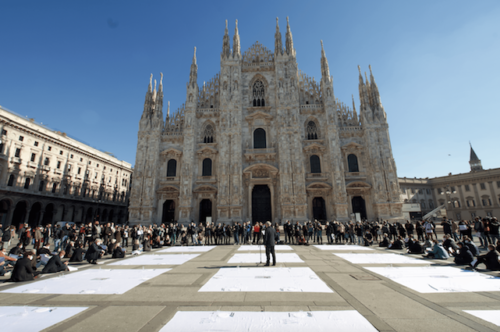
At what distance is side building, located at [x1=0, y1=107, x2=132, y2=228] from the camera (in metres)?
29.8

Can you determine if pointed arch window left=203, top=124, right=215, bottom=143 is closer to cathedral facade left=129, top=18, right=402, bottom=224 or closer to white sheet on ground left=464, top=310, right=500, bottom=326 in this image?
cathedral facade left=129, top=18, right=402, bottom=224

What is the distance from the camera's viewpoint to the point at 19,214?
32500mm

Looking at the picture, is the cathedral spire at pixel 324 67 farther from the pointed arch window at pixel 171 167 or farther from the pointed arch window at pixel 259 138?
the pointed arch window at pixel 171 167

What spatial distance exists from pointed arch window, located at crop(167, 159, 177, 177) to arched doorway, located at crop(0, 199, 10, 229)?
2031 centimetres

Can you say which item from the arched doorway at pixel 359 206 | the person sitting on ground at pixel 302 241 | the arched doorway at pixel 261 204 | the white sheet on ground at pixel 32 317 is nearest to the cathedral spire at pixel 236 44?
the arched doorway at pixel 261 204

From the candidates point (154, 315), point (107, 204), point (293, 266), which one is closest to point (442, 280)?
point (293, 266)

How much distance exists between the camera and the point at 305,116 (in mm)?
30594

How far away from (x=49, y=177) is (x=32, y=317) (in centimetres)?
4018

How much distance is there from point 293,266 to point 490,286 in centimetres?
539

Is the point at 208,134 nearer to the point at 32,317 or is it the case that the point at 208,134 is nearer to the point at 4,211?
the point at 4,211

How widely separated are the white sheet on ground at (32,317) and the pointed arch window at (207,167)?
983 inches

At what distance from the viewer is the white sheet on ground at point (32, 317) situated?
156 inches

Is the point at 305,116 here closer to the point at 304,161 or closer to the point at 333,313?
the point at 304,161

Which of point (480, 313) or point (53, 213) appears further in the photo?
point (53, 213)
